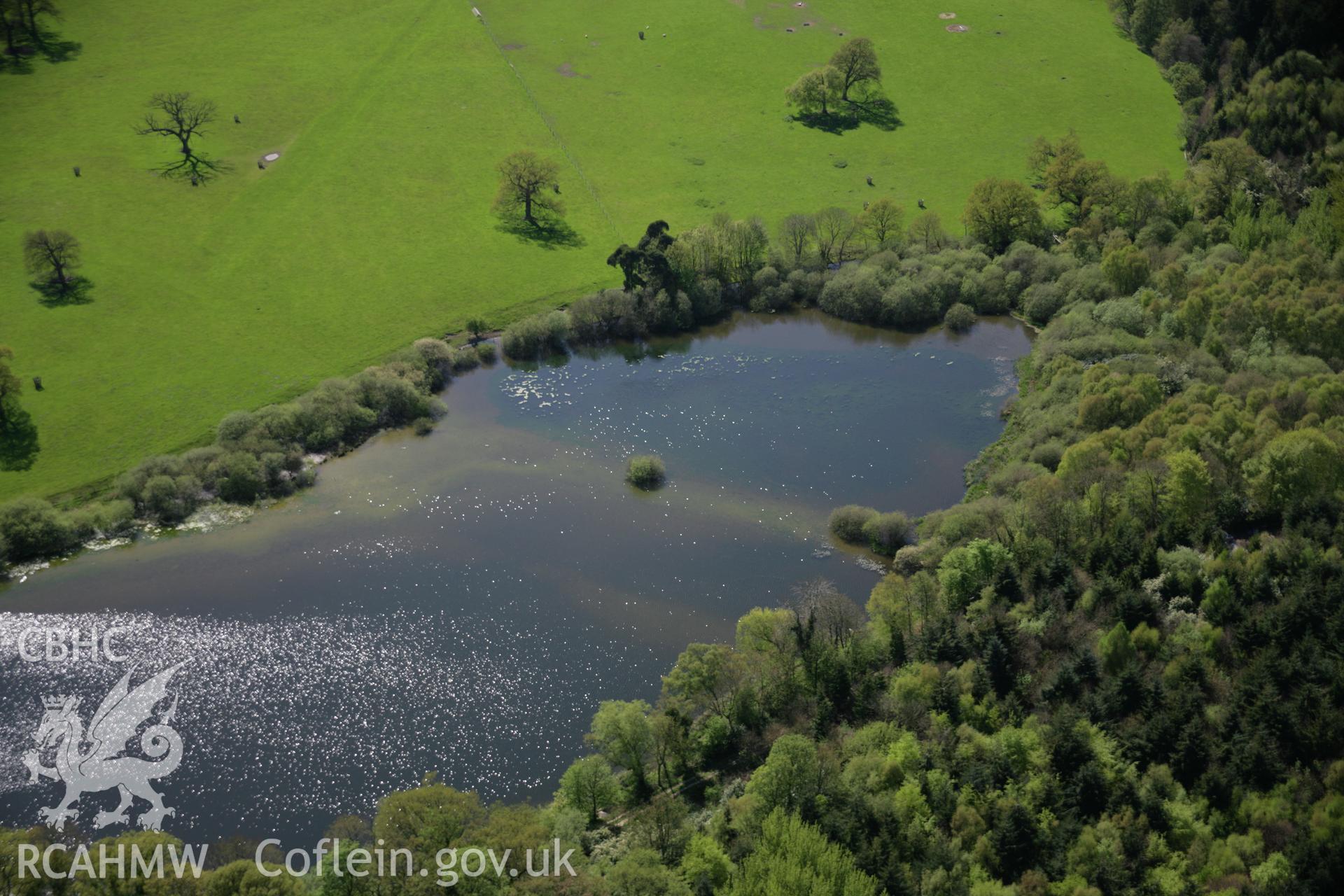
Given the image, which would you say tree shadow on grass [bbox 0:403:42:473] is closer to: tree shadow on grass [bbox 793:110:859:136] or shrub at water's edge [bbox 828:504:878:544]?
shrub at water's edge [bbox 828:504:878:544]

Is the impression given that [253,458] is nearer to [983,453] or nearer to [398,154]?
[398,154]

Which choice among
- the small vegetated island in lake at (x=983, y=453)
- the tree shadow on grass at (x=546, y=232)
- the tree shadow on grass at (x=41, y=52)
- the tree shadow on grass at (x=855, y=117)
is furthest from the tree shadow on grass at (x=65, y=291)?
the tree shadow on grass at (x=855, y=117)

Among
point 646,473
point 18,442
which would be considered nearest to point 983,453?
point 646,473

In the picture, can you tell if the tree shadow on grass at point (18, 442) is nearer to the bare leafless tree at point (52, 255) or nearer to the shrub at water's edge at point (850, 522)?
the bare leafless tree at point (52, 255)

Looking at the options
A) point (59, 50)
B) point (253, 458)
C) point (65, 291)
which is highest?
point (59, 50)

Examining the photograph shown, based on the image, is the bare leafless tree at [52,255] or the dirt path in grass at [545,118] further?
the dirt path in grass at [545,118]

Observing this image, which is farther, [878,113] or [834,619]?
[878,113]
